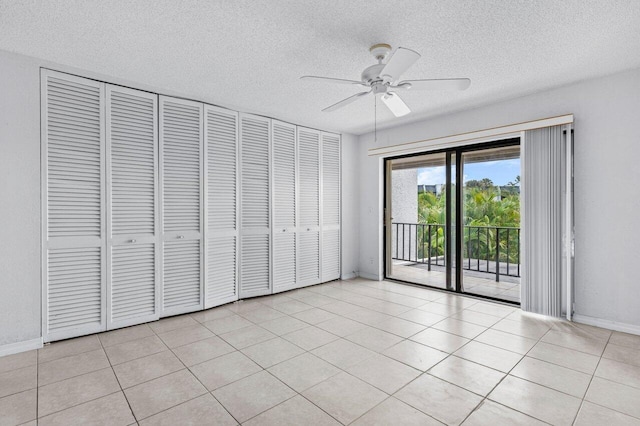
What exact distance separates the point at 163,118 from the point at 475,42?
318 centimetres

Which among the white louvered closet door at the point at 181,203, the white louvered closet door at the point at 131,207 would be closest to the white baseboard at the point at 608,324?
the white louvered closet door at the point at 181,203

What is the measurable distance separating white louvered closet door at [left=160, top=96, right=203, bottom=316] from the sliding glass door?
3157mm

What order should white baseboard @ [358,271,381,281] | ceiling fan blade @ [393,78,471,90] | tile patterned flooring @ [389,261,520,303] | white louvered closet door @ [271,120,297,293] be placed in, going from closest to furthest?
1. ceiling fan blade @ [393,78,471,90]
2. tile patterned flooring @ [389,261,520,303]
3. white louvered closet door @ [271,120,297,293]
4. white baseboard @ [358,271,381,281]

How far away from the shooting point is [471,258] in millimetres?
5406

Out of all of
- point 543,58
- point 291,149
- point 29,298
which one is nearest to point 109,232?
point 29,298

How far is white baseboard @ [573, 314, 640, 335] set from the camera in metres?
3.09

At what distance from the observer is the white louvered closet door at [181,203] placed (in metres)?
3.60

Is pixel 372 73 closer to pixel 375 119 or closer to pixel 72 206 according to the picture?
pixel 375 119

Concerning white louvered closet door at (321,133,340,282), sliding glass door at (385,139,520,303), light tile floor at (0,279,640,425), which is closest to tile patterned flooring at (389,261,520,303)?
sliding glass door at (385,139,520,303)

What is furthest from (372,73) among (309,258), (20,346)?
(20,346)

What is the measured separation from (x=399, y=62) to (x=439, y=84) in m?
0.50

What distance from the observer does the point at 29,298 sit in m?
2.83

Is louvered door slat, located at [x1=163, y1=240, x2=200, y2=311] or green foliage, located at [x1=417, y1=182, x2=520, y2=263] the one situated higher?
green foliage, located at [x1=417, y1=182, x2=520, y2=263]

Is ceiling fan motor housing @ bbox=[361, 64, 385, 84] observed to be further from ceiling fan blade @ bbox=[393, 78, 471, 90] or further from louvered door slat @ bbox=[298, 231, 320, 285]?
louvered door slat @ bbox=[298, 231, 320, 285]
